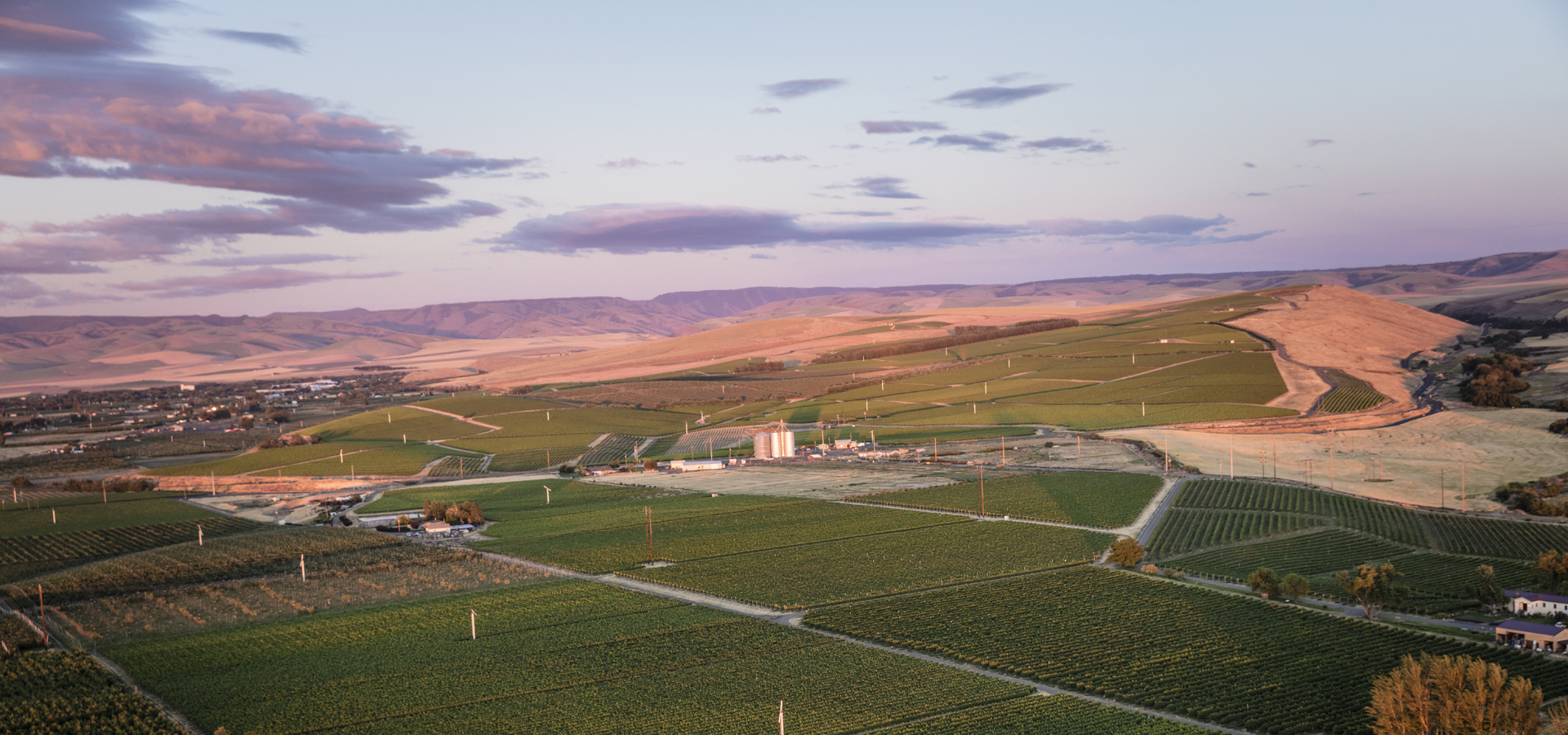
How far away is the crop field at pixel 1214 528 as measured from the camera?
54.2 meters

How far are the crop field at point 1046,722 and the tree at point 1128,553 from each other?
20.6 meters

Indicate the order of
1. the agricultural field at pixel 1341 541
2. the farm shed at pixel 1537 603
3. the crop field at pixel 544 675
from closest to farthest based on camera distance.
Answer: the crop field at pixel 544 675 < the farm shed at pixel 1537 603 < the agricultural field at pixel 1341 541

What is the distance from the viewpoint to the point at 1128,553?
163 feet

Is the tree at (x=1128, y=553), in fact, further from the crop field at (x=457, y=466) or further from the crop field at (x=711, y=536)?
the crop field at (x=457, y=466)

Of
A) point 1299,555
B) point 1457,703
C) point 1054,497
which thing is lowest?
point 1054,497

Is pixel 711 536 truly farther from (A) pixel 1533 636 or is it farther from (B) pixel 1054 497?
(A) pixel 1533 636

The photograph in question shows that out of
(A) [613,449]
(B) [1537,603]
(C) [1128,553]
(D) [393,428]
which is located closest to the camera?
(B) [1537,603]

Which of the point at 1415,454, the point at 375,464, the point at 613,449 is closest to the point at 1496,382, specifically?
the point at 1415,454

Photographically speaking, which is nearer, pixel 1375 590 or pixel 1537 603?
pixel 1537 603

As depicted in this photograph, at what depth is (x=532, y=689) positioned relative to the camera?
3341cm

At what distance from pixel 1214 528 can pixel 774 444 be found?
52.0 m

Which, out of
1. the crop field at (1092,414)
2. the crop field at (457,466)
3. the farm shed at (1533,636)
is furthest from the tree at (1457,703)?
the crop field at (457,466)

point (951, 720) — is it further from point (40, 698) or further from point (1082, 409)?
point (1082, 409)

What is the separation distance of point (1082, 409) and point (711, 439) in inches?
1715
